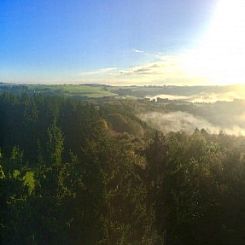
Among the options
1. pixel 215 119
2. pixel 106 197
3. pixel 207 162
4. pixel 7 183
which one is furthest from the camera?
pixel 215 119

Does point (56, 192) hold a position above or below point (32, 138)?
above

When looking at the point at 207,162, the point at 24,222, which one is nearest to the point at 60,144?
the point at 207,162

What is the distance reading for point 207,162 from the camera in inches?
1448

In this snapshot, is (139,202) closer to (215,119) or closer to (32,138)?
(32,138)

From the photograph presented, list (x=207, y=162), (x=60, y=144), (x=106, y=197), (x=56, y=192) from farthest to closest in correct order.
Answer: (x=60, y=144) → (x=207, y=162) → (x=56, y=192) → (x=106, y=197)

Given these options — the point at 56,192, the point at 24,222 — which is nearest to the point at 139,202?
the point at 56,192

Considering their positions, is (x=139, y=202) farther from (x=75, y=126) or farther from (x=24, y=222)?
(x=75, y=126)

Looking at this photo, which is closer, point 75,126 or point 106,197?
point 106,197

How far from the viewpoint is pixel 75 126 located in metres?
85.7

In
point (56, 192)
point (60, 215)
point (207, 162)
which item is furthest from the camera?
point (207, 162)

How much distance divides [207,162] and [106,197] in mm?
18448

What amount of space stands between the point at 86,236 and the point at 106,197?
2095 mm

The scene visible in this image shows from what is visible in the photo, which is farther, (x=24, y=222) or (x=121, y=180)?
(x=24, y=222)

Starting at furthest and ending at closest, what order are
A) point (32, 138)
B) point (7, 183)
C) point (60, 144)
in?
point (32, 138), point (60, 144), point (7, 183)
